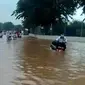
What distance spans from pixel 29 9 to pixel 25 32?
59126 mm

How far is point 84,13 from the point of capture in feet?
124

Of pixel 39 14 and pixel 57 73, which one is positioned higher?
pixel 39 14

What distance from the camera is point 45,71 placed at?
13.5 meters

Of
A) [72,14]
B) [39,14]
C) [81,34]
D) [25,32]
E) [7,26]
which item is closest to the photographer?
[39,14]

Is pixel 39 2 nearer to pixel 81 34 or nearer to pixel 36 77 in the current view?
pixel 81 34

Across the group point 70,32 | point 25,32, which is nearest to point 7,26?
point 25,32

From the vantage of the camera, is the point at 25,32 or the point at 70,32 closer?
the point at 70,32

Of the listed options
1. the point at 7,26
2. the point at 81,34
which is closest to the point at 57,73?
the point at 81,34

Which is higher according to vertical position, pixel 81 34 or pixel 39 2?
pixel 39 2

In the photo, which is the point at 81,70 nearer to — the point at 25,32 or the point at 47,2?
the point at 47,2

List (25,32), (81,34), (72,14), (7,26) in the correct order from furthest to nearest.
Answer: (7,26) → (25,32) → (81,34) → (72,14)

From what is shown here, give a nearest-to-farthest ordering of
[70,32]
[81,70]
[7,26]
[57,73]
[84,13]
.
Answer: [57,73]
[81,70]
[84,13]
[70,32]
[7,26]

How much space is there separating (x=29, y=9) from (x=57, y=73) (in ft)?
136

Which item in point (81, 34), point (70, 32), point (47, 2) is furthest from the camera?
point (70, 32)
